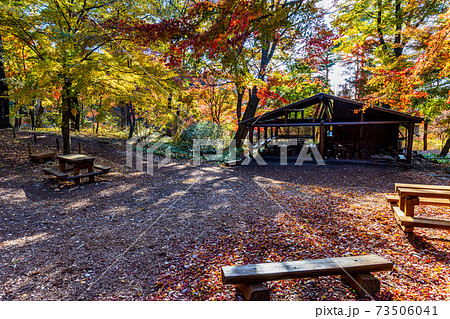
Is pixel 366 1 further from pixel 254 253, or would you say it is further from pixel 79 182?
pixel 79 182

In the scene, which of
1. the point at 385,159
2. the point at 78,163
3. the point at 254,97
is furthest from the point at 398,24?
the point at 78,163

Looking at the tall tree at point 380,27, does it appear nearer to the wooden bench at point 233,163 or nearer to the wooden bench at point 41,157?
the wooden bench at point 233,163

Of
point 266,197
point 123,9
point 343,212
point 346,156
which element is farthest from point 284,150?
point 123,9

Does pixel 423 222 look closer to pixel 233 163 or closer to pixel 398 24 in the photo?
pixel 233 163

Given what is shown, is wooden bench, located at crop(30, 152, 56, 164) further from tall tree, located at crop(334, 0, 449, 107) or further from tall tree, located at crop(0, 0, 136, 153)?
tall tree, located at crop(334, 0, 449, 107)

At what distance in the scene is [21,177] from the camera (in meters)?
7.95

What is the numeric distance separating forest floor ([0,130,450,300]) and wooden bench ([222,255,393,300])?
17 cm

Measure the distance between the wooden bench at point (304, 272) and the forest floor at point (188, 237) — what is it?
17 cm

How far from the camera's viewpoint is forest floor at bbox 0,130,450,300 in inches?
108

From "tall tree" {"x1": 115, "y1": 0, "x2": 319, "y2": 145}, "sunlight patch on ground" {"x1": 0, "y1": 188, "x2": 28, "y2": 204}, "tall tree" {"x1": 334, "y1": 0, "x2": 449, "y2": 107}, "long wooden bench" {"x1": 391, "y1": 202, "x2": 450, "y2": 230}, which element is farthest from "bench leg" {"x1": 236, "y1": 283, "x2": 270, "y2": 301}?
"tall tree" {"x1": 334, "y1": 0, "x2": 449, "y2": 107}

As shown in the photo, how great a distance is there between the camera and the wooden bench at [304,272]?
91.9 inches

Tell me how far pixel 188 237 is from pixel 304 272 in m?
2.28

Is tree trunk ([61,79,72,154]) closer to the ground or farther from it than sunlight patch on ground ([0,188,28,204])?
farther from it

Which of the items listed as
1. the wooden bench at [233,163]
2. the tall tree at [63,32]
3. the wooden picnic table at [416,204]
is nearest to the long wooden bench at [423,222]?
the wooden picnic table at [416,204]
